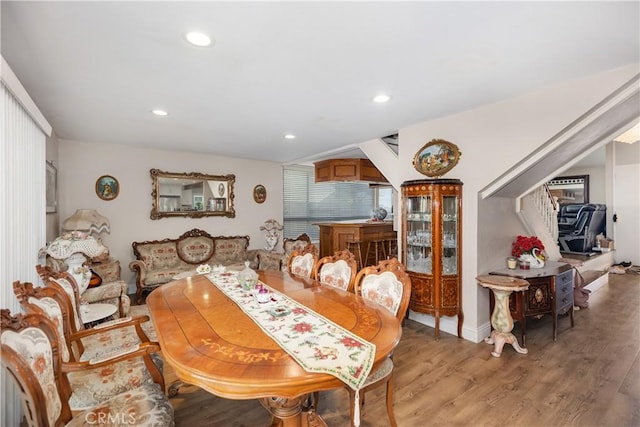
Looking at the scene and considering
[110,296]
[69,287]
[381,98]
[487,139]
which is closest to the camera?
[69,287]

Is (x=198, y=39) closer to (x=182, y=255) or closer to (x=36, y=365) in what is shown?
(x=36, y=365)

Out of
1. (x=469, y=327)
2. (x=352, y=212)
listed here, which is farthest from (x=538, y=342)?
(x=352, y=212)

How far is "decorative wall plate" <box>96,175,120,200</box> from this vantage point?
14.4 ft

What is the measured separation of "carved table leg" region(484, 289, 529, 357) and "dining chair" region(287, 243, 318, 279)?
1811 mm

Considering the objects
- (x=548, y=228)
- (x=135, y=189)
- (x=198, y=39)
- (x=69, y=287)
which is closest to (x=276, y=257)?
(x=135, y=189)

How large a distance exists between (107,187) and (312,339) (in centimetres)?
453

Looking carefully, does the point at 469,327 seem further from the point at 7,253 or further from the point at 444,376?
the point at 7,253

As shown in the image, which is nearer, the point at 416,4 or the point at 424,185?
the point at 416,4

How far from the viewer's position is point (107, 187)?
175 inches

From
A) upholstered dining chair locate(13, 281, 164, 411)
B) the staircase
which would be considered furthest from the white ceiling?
the staircase

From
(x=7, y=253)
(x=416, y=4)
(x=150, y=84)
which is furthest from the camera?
(x=150, y=84)

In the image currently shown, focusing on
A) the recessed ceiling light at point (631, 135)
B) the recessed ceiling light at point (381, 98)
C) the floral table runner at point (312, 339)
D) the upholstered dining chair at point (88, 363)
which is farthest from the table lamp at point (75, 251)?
the recessed ceiling light at point (631, 135)

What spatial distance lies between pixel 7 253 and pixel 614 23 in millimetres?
3822

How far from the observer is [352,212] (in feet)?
26.0
